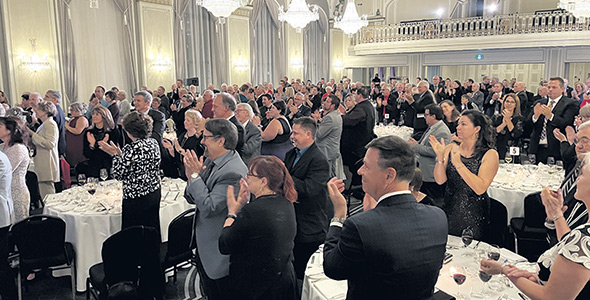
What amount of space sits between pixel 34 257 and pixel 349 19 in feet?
36.7

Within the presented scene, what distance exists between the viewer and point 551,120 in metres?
5.95

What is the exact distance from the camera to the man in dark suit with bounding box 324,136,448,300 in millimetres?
1659

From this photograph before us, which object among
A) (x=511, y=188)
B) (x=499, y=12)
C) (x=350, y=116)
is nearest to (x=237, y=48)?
(x=350, y=116)

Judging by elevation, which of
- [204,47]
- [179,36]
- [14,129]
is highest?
[179,36]

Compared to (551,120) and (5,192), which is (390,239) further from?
(551,120)

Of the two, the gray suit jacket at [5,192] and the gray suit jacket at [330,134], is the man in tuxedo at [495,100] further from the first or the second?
the gray suit jacket at [5,192]

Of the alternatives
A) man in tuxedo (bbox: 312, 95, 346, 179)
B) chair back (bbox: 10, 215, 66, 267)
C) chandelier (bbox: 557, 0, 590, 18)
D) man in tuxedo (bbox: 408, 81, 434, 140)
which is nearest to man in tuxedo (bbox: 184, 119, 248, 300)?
chair back (bbox: 10, 215, 66, 267)

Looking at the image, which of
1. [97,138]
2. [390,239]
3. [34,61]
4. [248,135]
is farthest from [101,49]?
[390,239]

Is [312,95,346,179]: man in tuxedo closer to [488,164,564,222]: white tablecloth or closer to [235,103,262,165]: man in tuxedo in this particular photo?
[235,103,262,165]: man in tuxedo

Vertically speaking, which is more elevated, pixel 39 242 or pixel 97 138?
pixel 97 138

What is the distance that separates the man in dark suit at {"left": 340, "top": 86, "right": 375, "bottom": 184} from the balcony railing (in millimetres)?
9814

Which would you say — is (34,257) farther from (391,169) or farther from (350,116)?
(350,116)

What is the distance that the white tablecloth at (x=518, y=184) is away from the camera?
435cm

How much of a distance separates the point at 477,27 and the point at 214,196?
15.3 m
